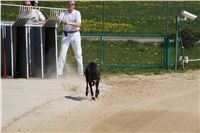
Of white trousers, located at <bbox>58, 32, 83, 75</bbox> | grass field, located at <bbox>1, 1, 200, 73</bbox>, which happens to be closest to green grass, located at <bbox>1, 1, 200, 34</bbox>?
grass field, located at <bbox>1, 1, 200, 73</bbox>

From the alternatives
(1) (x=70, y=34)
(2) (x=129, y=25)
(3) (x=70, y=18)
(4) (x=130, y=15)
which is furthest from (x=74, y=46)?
(4) (x=130, y=15)

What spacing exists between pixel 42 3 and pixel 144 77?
17104 mm

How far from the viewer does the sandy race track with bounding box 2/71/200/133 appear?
10539 millimetres

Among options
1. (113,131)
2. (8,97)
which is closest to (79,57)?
(8,97)

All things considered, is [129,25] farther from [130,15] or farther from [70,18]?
[70,18]

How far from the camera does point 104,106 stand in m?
12.3

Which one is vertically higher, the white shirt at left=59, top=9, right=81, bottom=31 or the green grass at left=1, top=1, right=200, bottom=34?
the green grass at left=1, top=1, right=200, bottom=34

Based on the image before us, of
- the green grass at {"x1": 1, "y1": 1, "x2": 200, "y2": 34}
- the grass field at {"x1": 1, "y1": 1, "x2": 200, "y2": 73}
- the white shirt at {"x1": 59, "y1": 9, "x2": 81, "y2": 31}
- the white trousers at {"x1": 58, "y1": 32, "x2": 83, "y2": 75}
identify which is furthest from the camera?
the green grass at {"x1": 1, "y1": 1, "x2": 200, "y2": 34}

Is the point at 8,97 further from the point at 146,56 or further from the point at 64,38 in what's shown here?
the point at 146,56

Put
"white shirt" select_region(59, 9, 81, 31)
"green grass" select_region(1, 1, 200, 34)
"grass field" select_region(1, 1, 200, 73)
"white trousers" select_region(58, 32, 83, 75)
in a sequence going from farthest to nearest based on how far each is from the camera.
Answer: "green grass" select_region(1, 1, 200, 34), "grass field" select_region(1, 1, 200, 73), "white trousers" select_region(58, 32, 83, 75), "white shirt" select_region(59, 9, 81, 31)

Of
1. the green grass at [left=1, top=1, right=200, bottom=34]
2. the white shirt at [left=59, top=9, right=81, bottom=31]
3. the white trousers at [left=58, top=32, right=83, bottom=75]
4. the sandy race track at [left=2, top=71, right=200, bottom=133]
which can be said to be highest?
the green grass at [left=1, top=1, right=200, bottom=34]

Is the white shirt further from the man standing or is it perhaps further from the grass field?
the grass field

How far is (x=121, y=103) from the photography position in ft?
41.7

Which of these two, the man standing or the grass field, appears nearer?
the man standing
